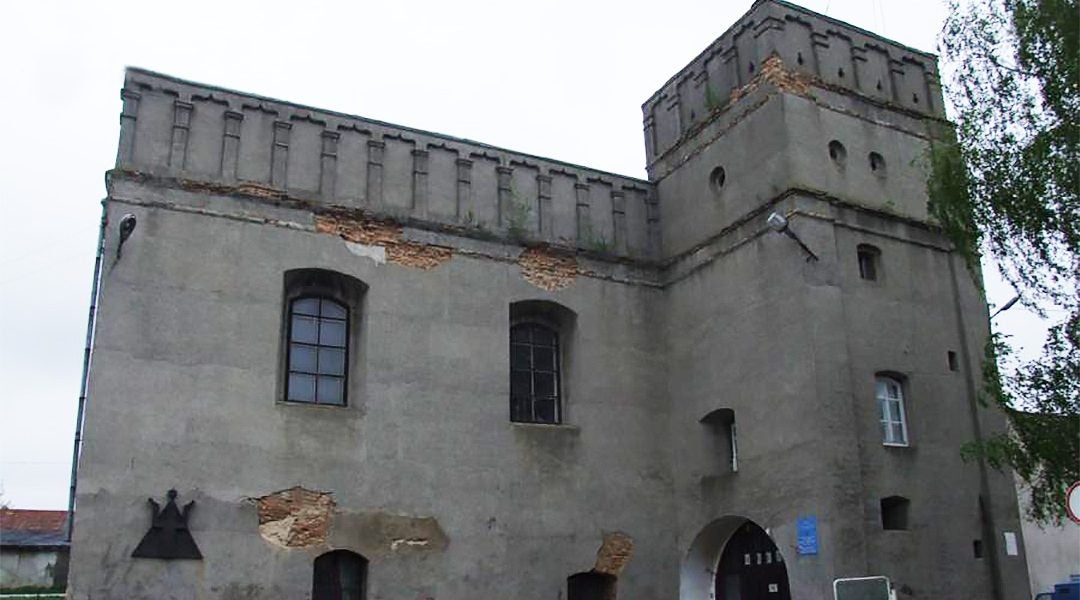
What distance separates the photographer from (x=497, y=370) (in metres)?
15.7

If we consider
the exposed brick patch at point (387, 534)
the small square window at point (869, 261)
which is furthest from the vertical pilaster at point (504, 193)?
the small square window at point (869, 261)

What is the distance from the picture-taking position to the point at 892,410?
14648 mm

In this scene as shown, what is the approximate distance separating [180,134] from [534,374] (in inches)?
→ 255

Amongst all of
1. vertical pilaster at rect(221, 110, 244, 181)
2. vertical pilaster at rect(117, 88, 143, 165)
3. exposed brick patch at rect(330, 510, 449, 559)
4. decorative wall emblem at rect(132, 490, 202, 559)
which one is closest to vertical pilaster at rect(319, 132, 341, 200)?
vertical pilaster at rect(221, 110, 244, 181)

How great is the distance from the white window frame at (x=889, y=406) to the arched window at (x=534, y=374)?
492cm

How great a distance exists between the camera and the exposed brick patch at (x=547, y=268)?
1655cm

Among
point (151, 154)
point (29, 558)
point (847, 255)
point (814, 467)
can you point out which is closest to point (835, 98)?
point (847, 255)

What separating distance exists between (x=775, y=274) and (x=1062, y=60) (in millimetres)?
4780

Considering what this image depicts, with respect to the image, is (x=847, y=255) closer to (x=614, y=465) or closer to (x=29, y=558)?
(x=614, y=465)

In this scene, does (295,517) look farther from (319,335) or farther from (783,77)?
(783,77)

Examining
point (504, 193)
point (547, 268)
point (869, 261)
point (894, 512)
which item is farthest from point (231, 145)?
point (894, 512)

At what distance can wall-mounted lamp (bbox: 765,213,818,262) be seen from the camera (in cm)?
1385

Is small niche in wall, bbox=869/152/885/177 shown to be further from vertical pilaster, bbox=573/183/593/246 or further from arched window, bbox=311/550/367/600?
arched window, bbox=311/550/367/600

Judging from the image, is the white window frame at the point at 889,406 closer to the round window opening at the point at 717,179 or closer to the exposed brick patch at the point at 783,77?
the round window opening at the point at 717,179
